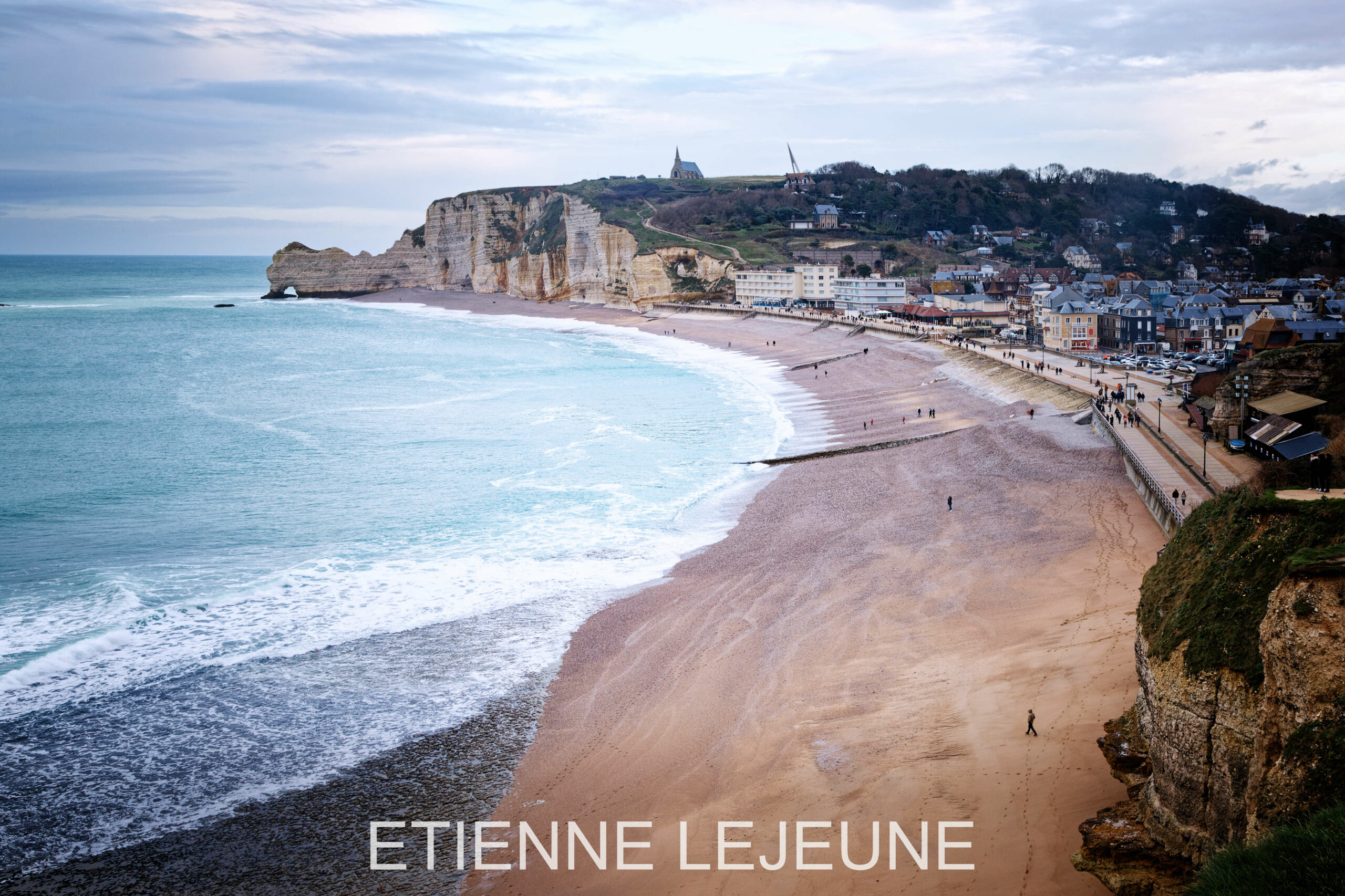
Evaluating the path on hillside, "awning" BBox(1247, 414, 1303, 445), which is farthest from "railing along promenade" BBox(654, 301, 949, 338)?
"awning" BBox(1247, 414, 1303, 445)

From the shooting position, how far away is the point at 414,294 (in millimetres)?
152875

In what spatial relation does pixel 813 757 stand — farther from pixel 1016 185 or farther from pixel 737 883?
pixel 1016 185

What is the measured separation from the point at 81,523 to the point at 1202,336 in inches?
2653

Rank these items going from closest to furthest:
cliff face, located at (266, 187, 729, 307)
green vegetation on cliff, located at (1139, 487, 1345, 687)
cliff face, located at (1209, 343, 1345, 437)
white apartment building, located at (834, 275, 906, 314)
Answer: green vegetation on cliff, located at (1139, 487, 1345, 687)
cliff face, located at (1209, 343, 1345, 437)
white apartment building, located at (834, 275, 906, 314)
cliff face, located at (266, 187, 729, 307)

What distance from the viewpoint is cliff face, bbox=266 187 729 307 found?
112438 millimetres

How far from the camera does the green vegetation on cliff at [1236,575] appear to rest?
923cm

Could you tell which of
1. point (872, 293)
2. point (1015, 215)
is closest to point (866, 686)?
point (872, 293)

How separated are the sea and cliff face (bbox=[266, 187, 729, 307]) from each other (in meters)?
53.0

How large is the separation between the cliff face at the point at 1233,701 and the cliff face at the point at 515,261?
336 ft

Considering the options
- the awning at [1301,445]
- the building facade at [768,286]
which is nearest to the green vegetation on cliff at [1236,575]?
the awning at [1301,445]

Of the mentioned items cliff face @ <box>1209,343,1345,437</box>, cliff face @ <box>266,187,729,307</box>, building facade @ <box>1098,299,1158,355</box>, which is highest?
cliff face @ <box>266,187,729,307</box>

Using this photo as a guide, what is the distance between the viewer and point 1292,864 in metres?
7.55

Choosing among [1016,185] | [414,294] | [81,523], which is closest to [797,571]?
[81,523]

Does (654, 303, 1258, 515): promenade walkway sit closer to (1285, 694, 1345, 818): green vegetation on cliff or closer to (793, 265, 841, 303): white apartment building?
(1285, 694, 1345, 818): green vegetation on cliff
